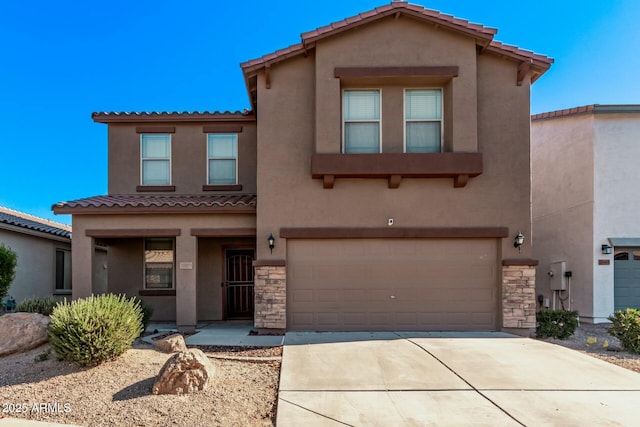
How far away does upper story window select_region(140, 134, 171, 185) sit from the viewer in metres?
11.2

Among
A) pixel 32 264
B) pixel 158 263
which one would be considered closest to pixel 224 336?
pixel 158 263

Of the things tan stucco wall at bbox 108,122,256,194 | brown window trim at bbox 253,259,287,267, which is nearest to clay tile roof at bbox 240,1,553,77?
tan stucco wall at bbox 108,122,256,194

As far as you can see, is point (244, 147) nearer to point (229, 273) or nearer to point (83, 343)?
point (229, 273)

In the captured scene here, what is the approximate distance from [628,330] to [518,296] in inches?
80.8

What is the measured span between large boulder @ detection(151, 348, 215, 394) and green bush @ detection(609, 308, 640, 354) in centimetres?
818

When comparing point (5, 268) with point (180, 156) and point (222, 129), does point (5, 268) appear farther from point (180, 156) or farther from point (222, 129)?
point (222, 129)

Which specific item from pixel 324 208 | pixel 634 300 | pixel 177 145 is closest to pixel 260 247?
pixel 324 208

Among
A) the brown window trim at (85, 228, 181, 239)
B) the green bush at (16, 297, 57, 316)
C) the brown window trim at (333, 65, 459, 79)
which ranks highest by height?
the brown window trim at (333, 65, 459, 79)

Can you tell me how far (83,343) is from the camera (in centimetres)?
568

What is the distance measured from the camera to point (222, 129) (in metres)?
11.1

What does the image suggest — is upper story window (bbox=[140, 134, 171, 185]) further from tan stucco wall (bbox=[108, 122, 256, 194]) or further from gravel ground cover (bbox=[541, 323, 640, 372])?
gravel ground cover (bbox=[541, 323, 640, 372])

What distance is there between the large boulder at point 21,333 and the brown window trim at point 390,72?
8.00 metres

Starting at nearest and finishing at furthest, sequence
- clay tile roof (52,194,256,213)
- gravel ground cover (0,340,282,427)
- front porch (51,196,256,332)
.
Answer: gravel ground cover (0,340,282,427) → clay tile roof (52,194,256,213) → front porch (51,196,256,332)

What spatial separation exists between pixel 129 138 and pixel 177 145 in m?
1.45
